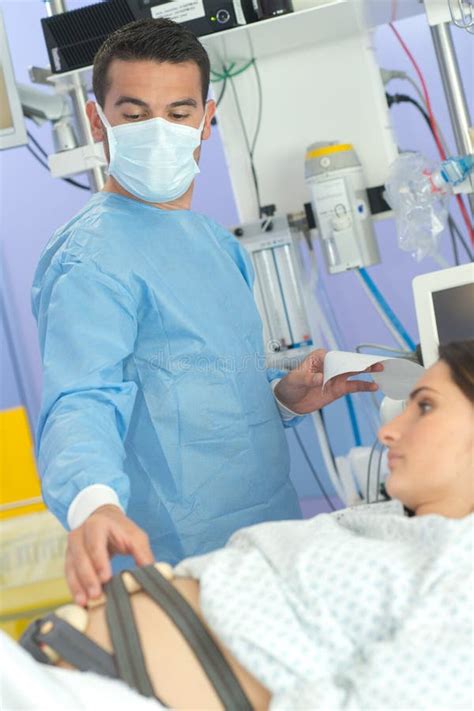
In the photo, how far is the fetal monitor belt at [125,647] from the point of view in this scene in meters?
1.10

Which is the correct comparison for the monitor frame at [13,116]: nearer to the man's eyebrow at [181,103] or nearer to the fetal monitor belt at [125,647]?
the man's eyebrow at [181,103]

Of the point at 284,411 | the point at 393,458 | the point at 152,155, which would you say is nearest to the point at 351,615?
the point at 393,458

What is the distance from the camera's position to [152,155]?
5.92ft

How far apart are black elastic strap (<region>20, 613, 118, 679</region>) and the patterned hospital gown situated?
127 mm

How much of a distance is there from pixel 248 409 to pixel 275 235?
0.88 metres

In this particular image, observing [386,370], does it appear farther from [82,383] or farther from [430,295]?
[82,383]

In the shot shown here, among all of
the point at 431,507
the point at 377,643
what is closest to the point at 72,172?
the point at 431,507

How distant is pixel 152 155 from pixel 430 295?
22.0 inches

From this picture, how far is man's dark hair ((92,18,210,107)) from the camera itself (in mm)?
1794

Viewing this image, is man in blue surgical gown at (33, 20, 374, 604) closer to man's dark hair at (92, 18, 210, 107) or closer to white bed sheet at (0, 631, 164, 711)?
man's dark hair at (92, 18, 210, 107)

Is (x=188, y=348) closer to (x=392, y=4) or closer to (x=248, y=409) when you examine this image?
(x=248, y=409)

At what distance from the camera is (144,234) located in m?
1.82

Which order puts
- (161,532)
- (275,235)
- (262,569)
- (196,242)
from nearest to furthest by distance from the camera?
1. (262,569)
2. (161,532)
3. (196,242)
4. (275,235)

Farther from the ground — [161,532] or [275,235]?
[275,235]
